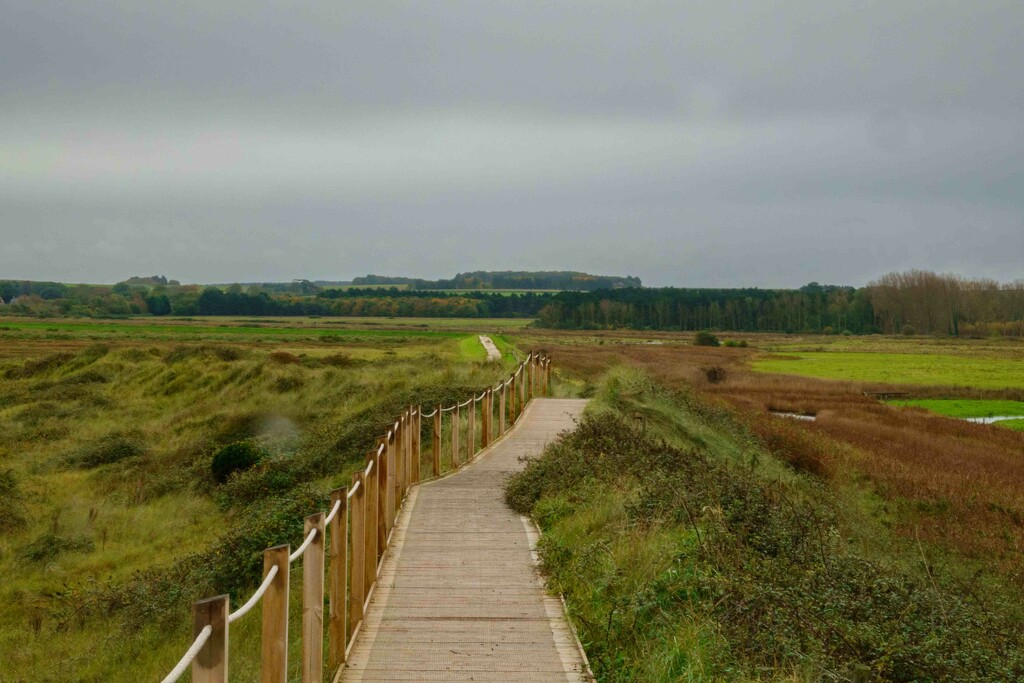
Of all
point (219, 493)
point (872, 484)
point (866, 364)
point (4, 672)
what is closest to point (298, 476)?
point (219, 493)

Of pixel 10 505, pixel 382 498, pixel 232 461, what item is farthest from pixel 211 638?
pixel 232 461

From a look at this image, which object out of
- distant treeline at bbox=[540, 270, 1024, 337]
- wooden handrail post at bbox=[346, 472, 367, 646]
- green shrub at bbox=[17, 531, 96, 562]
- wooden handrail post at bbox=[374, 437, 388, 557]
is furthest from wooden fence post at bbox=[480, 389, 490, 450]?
distant treeline at bbox=[540, 270, 1024, 337]

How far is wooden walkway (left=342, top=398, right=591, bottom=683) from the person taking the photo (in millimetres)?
6668

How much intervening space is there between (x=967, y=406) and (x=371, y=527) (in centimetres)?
3657

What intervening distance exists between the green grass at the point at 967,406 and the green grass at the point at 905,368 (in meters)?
4.03

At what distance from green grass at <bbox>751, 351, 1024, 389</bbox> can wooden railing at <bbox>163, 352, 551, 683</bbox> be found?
4068cm

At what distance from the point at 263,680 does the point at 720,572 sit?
15.4 ft

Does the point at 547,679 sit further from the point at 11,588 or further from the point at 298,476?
the point at 298,476

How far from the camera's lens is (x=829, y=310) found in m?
133

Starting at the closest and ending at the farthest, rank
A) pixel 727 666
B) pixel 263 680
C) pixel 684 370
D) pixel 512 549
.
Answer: pixel 263 680 < pixel 727 666 < pixel 512 549 < pixel 684 370

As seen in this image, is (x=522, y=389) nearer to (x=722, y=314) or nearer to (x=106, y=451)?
(x=106, y=451)

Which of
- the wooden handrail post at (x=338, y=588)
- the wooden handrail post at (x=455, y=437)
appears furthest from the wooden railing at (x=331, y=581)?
the wooden handrail post at (x=455, y=437)

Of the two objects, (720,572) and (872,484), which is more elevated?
(720,572)

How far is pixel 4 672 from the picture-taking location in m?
10.1
